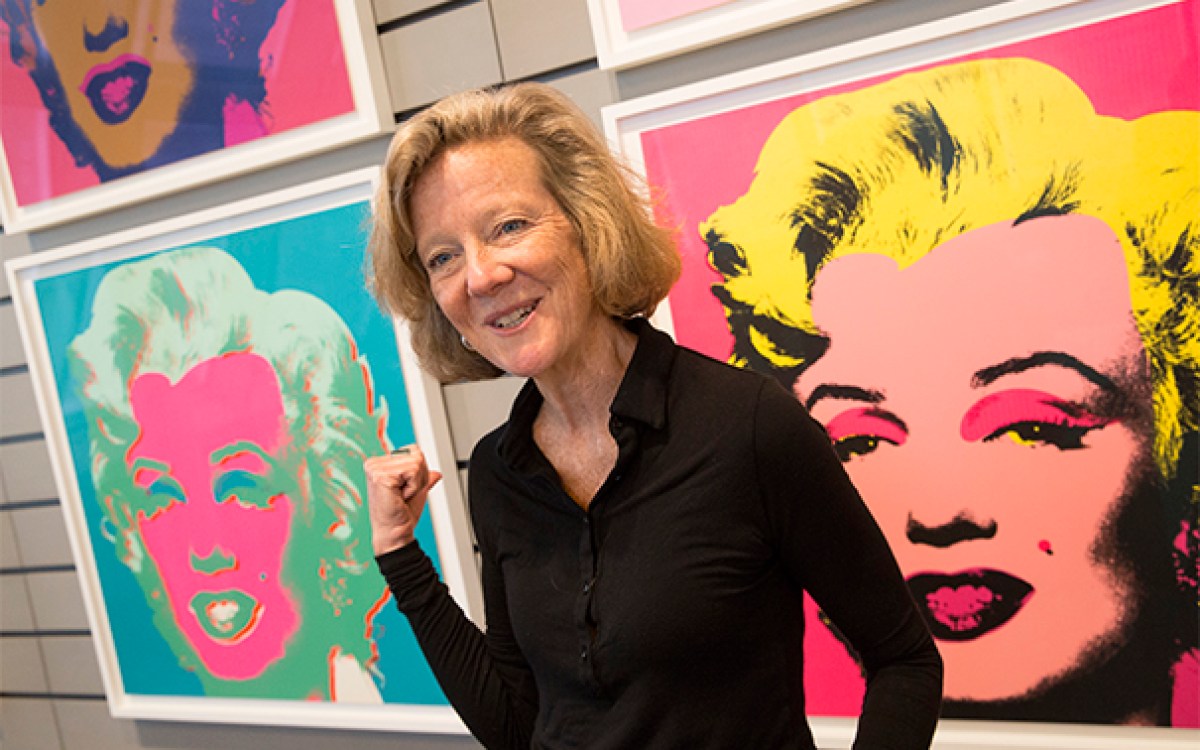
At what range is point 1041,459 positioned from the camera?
4.53ft

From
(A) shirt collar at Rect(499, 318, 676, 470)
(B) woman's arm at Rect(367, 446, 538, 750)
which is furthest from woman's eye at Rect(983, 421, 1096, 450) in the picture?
(B) woman's arm at Rect(367, 446, 538, 750)

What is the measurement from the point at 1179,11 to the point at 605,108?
754 mm

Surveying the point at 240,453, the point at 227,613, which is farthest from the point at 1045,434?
the point at 227,613

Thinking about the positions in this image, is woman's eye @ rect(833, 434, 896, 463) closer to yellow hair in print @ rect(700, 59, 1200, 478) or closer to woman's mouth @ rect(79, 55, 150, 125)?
yellow hair in print @ rect(700, 59, 1200, 478)

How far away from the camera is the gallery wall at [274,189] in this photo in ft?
4.90

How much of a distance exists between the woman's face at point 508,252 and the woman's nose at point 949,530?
2.20 feet

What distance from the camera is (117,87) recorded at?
1.94 metres

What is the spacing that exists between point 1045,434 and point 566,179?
2.48 ft

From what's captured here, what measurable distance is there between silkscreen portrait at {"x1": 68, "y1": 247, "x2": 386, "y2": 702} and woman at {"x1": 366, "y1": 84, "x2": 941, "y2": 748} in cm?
81

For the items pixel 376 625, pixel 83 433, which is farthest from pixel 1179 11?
pixel 83 433

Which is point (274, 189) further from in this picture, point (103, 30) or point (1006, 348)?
point (1006, 348)

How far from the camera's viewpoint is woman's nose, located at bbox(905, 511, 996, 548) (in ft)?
4.69

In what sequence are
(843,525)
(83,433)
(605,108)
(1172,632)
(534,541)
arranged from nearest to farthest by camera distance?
(843,525), (534,541), (1172,632), (605,108), (83,433)

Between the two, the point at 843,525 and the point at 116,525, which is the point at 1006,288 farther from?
the point at 116,525
